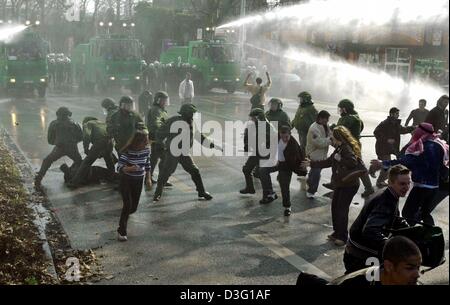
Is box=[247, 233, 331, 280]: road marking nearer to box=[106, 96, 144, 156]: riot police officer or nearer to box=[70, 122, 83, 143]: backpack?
box=[106, 96, 144, 156]: riot police officer

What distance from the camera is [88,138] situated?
34.1 ft

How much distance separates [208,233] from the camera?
764cm

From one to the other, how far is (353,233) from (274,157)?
451 centimetres

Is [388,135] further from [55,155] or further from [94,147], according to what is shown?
[55,155]

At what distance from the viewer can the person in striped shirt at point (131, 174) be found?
287 inches

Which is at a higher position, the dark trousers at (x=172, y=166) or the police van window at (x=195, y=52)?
the police van window at (x=195, y=52)

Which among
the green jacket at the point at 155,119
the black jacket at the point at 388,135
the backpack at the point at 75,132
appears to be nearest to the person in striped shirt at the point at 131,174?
the green jacket at the point at 155,119

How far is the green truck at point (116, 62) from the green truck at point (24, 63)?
11.0 feet

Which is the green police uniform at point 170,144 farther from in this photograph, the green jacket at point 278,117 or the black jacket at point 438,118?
the black jacket at point 438,118

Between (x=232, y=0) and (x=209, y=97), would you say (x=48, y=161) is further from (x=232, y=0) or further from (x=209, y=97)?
(x=232, y=0)

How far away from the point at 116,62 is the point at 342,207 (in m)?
24.4

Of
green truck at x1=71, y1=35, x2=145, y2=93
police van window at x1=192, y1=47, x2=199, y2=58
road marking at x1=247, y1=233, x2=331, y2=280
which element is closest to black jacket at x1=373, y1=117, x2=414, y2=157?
road marking at x1=247, y1=233, x2=331, y2=280

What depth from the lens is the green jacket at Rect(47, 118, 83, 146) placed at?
32.9 feet

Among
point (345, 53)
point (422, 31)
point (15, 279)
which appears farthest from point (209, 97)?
point (15, 279)
